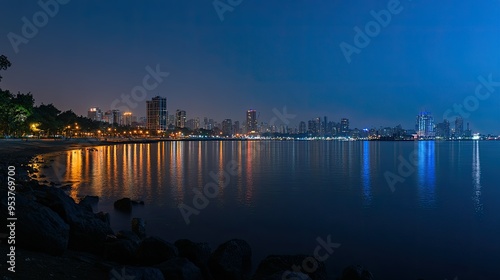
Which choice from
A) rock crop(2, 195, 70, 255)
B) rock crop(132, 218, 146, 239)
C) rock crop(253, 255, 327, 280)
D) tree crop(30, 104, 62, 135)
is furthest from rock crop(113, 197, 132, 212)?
tree crop(30, 104, 62, 135)

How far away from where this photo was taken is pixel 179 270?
10172 mm

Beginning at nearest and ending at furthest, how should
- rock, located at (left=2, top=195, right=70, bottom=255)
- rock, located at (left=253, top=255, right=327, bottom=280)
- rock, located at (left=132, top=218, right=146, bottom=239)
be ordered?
1. rock, located at (left=2, top=195, right=70, bottom=255)
2. rock, located at (left=253, top=255, right=327, bottom=280)
3. rock, located at (left=132, top=218, right=146, bottom=239)

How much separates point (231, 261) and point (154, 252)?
2.58 metres

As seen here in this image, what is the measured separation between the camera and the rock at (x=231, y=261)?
40.6 ft

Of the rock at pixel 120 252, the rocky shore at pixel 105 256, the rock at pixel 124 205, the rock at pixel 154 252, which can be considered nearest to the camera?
the rocky shore at pixel 105 256

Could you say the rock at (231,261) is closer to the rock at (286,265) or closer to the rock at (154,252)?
the rock at (286,265)

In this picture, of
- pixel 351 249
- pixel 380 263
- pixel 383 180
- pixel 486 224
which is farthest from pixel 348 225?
pixel 383 180

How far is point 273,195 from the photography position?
105 ft

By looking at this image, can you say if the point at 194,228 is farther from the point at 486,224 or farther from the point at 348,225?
the point at 486,224

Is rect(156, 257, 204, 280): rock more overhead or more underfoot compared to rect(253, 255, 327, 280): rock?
more overhead

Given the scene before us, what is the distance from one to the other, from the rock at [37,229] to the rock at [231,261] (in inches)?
184

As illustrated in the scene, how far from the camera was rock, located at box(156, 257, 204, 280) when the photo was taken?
1010cm

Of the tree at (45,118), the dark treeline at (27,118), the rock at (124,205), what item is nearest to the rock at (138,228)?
Result: the rock at (124,205)

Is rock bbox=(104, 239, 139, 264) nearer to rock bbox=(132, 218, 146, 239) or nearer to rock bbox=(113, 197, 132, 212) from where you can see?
rock bbox=(132, 218, 146, 239)
